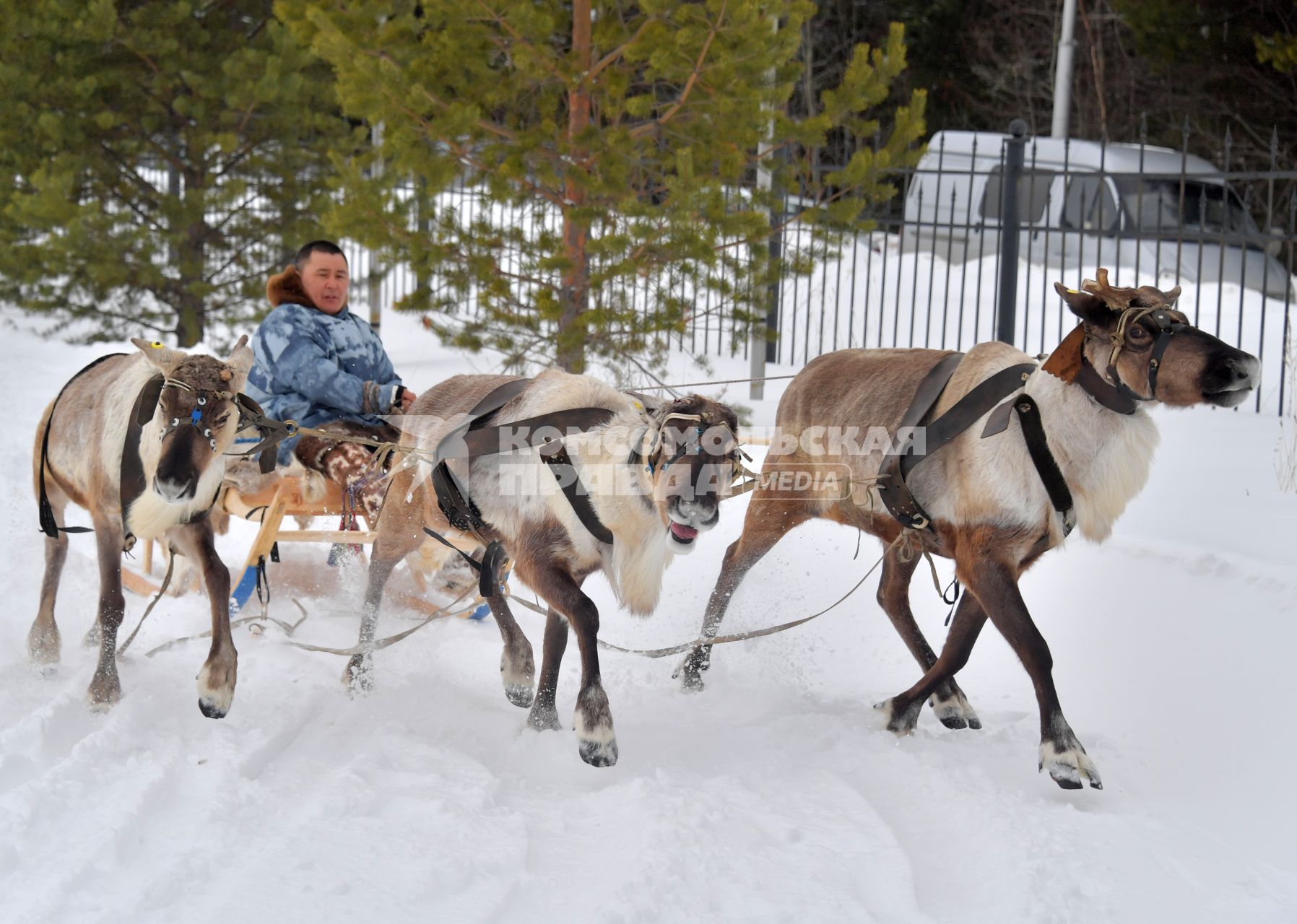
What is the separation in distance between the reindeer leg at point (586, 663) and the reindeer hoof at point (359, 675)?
1.05 metres

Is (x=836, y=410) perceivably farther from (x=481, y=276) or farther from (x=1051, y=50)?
(x=1051, y=50)

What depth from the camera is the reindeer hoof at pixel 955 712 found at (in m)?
4.62

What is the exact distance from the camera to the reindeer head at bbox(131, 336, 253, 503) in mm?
4156

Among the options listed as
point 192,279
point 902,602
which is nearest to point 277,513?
point 902,602

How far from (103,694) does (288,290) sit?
2211 millimetres

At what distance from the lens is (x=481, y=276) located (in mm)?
8188

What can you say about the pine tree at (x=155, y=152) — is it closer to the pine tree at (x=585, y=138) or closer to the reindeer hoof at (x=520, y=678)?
the pine tree at (x=585, y=138)

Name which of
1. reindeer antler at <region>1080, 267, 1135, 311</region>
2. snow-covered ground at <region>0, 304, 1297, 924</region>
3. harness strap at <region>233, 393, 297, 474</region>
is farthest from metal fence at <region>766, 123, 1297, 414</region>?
harness strap at <region>233, 393, 297, 474</region>

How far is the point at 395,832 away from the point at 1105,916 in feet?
6.01

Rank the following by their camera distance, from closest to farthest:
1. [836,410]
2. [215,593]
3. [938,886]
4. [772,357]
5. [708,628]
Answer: [938,886] → [215,593] → [836,410] → [708,628] → [772,357]

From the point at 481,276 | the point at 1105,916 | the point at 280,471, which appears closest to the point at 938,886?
the point at 1105,916

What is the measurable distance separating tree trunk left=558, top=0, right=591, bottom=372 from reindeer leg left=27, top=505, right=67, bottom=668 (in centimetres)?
345

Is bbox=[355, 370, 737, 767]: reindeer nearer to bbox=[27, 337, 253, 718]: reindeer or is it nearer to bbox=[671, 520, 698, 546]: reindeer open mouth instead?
bbox=[671, 520, 698, 546]: reindeer open mouth

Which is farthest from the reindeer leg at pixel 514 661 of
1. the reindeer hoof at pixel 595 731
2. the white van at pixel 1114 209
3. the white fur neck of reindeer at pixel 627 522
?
the white van at pixel 1114 209
